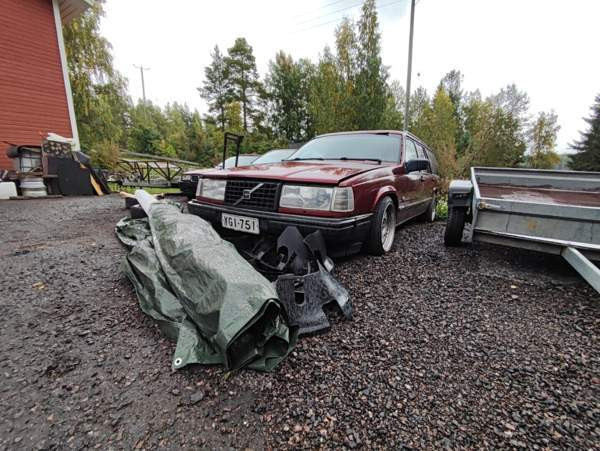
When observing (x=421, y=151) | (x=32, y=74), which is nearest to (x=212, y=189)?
(x=421, y=151)

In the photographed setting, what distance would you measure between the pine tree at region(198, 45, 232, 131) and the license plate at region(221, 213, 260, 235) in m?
27.7

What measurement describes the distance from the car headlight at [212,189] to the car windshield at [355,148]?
111 centimetres

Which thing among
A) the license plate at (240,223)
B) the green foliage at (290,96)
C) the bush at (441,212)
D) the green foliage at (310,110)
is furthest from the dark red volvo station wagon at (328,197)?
the green foliage at (290,96)

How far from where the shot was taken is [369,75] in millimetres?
15508

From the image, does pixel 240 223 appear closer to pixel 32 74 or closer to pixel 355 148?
pixel 355 148

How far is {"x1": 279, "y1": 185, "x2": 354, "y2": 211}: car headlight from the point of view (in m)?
2.08

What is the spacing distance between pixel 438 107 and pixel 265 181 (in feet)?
75.8

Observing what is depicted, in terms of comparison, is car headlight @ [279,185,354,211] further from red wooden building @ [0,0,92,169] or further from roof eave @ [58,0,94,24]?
roof eave @ [58,0,94,24]

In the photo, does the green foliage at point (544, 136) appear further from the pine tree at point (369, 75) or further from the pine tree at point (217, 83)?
the pine tree at point (217, 83)

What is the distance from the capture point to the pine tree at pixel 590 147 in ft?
81.7

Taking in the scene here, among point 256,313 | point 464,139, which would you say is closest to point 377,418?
point 256,313

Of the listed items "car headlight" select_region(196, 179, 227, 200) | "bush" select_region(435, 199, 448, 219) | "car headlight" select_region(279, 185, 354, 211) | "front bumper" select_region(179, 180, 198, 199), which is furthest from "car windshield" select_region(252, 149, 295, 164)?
"car headlight" select_region(279, 185, 354, 211)

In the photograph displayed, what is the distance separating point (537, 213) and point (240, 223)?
257cm

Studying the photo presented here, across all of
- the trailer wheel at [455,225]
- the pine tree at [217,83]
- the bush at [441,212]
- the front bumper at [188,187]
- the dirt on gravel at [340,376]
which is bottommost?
the dirt on gravel at [340,376]
